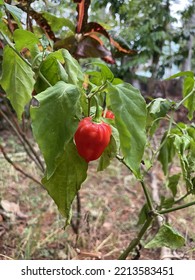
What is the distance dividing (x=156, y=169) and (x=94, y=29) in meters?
1.38

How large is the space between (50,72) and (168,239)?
38cm

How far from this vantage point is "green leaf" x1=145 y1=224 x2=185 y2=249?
67 cm

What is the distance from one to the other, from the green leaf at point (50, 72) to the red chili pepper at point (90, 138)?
0.07 m

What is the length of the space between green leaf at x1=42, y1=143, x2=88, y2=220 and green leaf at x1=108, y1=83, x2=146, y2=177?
0.10m

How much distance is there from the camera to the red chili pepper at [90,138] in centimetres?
47

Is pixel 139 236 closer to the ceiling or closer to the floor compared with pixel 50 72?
closer to the floor

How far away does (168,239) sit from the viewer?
→ 2.24ft

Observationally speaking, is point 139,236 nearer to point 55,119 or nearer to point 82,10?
point 55,119

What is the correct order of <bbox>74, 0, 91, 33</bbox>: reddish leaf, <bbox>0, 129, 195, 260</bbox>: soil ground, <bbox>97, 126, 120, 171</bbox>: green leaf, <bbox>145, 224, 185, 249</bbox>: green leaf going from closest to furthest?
1. <bbox>97, 126, 120, 171</bbox>: green leaf
2. <bbox>145, 224, 185, 249</bbox>: green leaf
3. <bbox>74, 0, 91, 33</bbox>: reddish leaf
4. <bbox>0, 129, 195, 260</bbox>: soil ground

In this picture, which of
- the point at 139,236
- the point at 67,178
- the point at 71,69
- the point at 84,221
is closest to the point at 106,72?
the point at 71,69

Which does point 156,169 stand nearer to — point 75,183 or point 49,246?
point 49,246

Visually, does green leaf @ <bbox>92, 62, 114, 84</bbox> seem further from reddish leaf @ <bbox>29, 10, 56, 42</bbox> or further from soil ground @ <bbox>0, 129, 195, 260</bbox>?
soil ground @ <bbox>0, 129, 195, 260</bbox>

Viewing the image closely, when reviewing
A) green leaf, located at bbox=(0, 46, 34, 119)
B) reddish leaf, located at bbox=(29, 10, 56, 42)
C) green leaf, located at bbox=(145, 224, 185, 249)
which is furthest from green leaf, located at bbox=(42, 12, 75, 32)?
green leaf, located at bbox=(145, 224, 185, 249)
